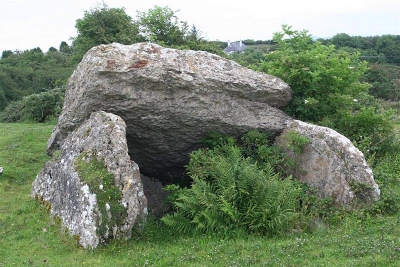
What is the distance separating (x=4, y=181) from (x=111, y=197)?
224 inches

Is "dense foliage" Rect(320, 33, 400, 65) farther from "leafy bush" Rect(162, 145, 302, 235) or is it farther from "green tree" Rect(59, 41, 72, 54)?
"leafy bush" Rect(162, 145, 302, 235)

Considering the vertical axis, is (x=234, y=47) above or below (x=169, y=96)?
above

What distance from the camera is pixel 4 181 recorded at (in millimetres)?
12781

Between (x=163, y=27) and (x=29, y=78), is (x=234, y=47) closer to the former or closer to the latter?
(x=29, y=78)

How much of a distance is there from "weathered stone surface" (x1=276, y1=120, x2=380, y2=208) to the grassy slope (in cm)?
72

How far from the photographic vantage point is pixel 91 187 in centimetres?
869

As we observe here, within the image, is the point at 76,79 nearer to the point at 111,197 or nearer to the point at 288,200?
the point at 111,197

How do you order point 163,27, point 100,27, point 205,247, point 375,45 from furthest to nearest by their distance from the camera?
point 375,45 → point 100,27 → point 163,27 → point 205,247

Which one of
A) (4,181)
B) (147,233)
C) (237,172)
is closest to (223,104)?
(237,172)

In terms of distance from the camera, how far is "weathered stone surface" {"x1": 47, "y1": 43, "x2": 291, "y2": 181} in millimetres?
10422

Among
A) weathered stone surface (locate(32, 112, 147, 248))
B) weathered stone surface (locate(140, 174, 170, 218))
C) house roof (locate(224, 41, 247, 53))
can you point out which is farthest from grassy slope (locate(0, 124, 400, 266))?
house roof (locate(224, 41, 247, 53))

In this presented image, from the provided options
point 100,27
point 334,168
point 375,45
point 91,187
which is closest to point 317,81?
point 334,168

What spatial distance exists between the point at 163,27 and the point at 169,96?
14.0 m

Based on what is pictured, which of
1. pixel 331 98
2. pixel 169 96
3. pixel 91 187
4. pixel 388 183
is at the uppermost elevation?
pixel 169 96
